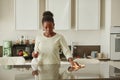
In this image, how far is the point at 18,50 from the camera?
486 centimetres

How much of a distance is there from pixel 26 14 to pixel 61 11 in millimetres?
662

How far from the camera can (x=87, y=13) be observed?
15.3ft

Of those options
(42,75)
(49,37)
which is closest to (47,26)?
(49,37)

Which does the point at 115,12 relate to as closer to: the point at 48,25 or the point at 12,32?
the point at 12,32

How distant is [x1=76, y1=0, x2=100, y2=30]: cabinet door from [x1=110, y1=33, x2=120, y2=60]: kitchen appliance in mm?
466

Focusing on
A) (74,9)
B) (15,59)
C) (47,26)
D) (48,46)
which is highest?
(74,9)

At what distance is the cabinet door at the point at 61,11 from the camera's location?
462 cm

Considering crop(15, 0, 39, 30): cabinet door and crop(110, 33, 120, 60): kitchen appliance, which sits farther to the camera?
crop(15, 0, 39, 30): cabinet door

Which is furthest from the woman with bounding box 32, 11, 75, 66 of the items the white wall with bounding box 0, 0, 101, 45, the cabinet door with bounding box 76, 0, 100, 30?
the white wall with bounding box 0, 0, 101, 45

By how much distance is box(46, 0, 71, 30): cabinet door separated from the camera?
462 centimetres

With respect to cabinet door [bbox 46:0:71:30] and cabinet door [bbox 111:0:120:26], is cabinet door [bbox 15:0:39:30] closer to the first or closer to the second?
cabinet door [bbox 46:0:71:30]

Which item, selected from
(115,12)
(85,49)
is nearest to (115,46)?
(115,12)

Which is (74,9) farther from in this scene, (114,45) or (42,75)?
(42,75)

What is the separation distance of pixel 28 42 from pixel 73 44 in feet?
3.00
